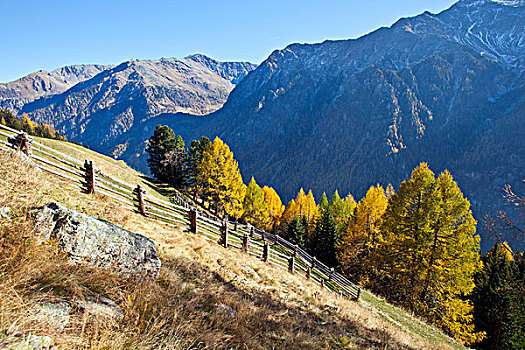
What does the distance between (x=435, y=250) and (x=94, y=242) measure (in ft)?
58.8

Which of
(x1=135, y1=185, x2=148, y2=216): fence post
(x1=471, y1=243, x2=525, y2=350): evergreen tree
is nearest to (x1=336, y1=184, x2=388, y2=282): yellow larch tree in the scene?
(x1=471, y1=243, x2=525, y2=350): evergreen tree

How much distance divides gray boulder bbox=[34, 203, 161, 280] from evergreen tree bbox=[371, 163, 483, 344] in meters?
16.0

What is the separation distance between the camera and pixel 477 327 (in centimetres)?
2223

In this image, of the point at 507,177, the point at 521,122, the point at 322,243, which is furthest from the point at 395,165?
the point at 322,243

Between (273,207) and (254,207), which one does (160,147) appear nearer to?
(254,207)

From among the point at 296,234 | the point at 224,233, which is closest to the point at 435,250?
the point at 224,233

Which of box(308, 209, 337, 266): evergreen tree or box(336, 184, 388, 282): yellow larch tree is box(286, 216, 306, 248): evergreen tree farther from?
box(336, 184, 388, 282): yellow larch tree

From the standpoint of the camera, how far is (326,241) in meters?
32.8

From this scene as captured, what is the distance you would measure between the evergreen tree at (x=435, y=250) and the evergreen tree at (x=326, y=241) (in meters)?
14.8

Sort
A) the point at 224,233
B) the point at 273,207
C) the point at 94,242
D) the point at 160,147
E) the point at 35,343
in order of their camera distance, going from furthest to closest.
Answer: the point at 273,207, the point at 160,147, the point at 224,233, the point at 94,242, the point at 35,343

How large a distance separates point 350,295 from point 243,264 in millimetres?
9420

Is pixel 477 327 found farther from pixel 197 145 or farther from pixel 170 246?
pixel 197 145

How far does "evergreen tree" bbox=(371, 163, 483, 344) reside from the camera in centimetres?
1489

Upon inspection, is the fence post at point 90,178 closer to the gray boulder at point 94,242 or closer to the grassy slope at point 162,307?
the grassy slope at point 162,307
